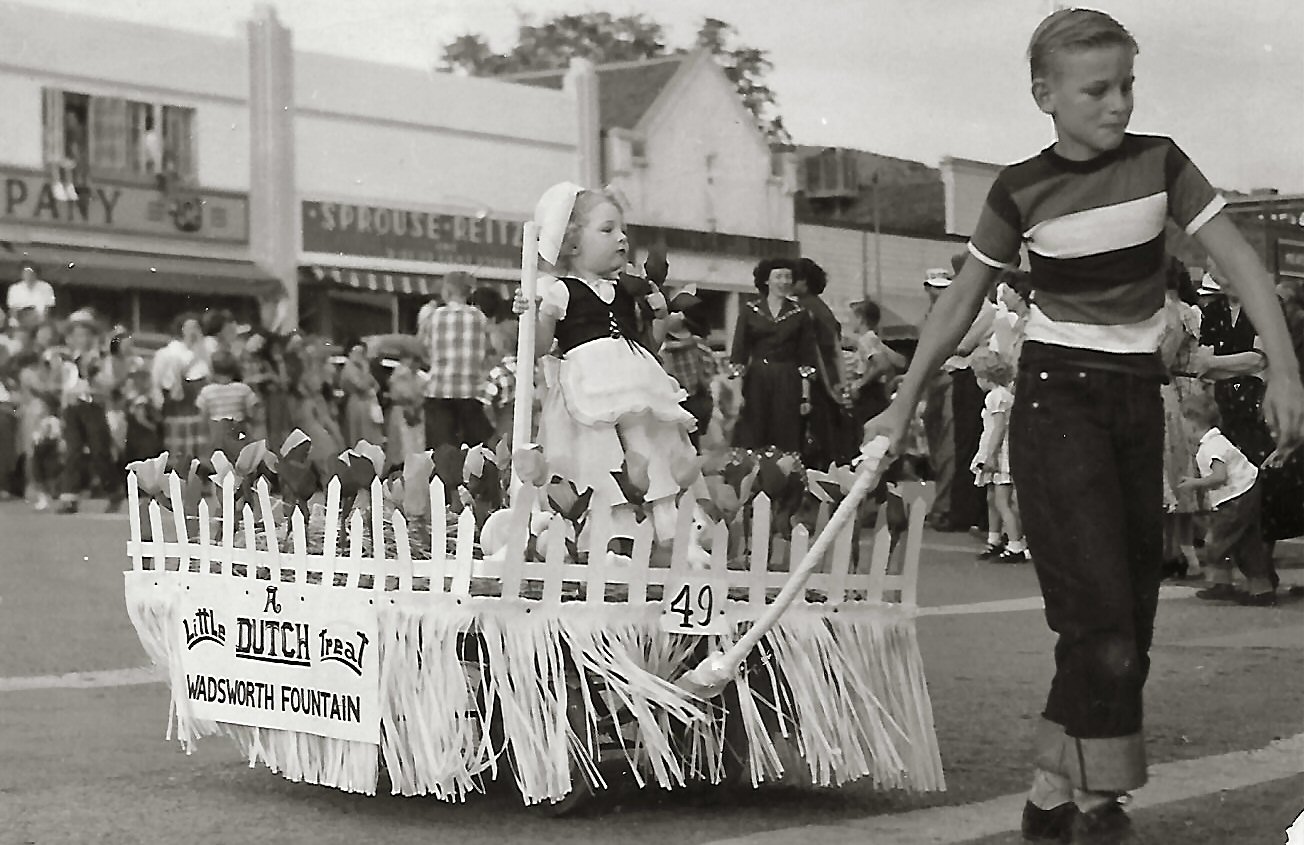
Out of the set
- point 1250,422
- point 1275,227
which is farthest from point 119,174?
point 1275,227

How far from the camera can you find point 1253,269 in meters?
3.97

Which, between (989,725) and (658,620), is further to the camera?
(989,725)

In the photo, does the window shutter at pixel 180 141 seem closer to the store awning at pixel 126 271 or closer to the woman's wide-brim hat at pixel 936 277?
the store awning at pixel 126 271

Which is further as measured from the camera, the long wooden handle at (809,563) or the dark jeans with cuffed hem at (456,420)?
the dark jeans with cuffed hem at (456,420)

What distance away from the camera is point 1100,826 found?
4070mm

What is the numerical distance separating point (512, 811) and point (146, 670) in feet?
9.28

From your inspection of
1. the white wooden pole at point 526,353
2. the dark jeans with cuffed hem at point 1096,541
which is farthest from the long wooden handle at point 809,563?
the white wooden pole at point 526,353

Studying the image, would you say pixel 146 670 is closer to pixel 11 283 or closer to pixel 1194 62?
pixel 1194 62

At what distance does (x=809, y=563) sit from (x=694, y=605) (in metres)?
0.42

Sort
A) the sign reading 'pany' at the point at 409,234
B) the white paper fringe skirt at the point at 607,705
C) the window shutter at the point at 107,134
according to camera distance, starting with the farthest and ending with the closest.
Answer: the window shutter at the point at 107,134 < the sign reading 'pany' at the point at 409,234 < the white paper fringe skirt at the point at 607,705

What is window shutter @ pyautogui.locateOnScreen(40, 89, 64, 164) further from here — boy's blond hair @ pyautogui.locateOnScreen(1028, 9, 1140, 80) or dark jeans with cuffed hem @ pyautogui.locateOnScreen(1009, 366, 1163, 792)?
dark jeans with cuffed hem @ pyautogui.locateOnScreen(1009, 366, 1163, 792)

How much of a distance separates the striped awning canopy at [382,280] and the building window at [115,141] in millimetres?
2814

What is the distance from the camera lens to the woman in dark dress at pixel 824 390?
7430 millimetres

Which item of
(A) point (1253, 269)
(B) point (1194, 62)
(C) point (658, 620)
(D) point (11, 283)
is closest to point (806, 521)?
(C) point (658, 620)
